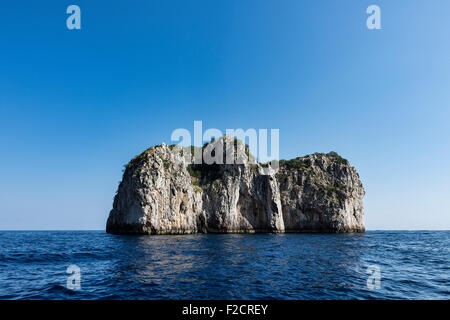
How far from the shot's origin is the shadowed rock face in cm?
6203

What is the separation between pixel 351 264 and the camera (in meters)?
23.0

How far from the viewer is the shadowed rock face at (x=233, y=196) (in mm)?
62031

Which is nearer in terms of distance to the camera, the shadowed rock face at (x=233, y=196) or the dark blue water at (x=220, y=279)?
the dark blue water at (x=220, y=279)

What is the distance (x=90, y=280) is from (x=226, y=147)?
73.8 meters

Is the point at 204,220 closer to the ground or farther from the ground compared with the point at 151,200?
closer to the ground

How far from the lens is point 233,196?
260 ft

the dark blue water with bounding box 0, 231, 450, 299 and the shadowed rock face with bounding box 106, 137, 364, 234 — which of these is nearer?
the dark blue water with bounding box 0, 231, 450, 299

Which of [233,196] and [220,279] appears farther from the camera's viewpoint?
[233,196]

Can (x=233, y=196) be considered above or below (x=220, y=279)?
above

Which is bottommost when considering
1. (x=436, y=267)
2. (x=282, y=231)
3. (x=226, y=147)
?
(x=282, y=231)

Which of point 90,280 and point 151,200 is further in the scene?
point 151,200

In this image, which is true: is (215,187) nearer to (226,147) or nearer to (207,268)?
(226,147)
